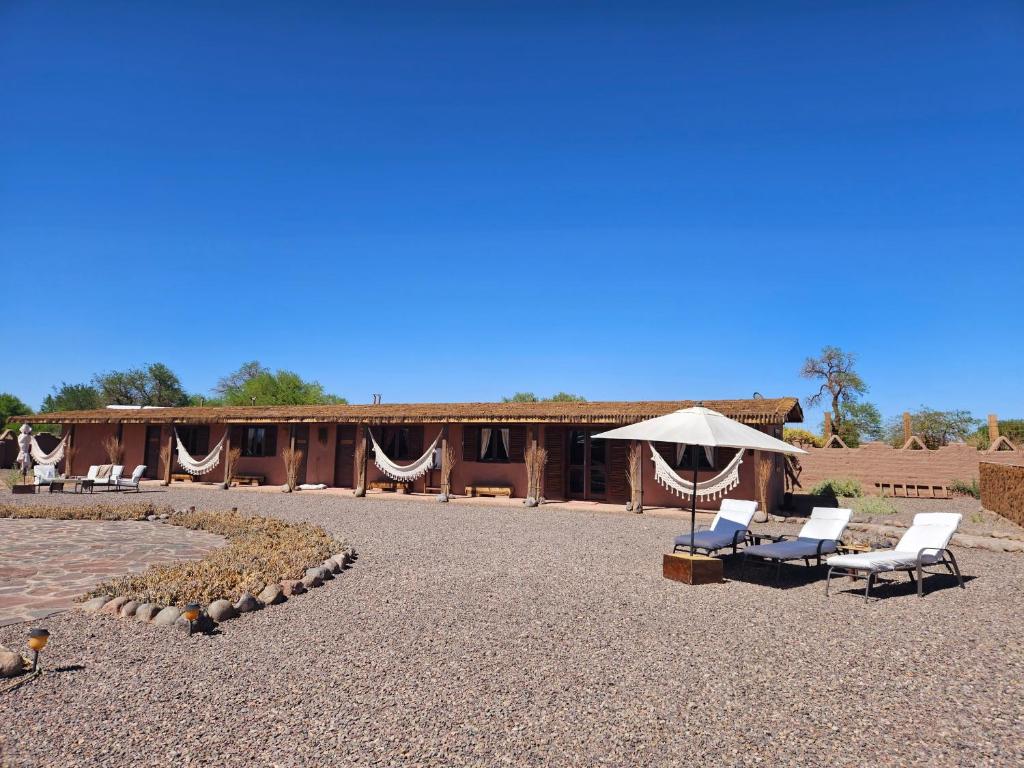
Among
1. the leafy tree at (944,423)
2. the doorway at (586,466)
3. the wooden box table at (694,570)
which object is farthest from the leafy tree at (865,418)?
the wooden box table at (694,570)

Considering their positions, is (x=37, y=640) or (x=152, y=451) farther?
(x=152, y=451)

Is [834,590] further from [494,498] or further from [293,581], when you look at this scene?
[494,498]

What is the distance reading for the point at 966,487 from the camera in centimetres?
1595

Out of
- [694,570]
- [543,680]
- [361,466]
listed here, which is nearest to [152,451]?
[361,466]

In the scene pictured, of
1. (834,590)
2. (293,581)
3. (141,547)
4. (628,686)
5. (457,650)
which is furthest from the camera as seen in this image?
(141,547)

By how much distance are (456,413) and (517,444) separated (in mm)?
1740

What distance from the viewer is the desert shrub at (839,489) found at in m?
15.8

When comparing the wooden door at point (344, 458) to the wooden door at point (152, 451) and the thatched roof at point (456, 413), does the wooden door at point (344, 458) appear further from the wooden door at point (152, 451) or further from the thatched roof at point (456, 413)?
the wooden door at point (152, 451)

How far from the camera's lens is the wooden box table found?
602 centimetres


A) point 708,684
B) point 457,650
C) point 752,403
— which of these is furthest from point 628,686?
point 752,403

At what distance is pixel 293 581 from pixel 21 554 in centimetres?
397

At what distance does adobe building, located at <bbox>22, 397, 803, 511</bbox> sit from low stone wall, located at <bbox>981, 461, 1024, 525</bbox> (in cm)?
379

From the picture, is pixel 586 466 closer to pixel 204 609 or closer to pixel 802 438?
pixel 204 609

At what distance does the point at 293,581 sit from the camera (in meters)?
5.58
